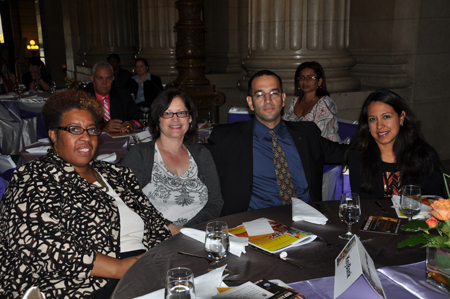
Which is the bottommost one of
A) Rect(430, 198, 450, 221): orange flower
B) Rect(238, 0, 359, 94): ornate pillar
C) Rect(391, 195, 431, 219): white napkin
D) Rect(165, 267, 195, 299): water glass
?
Rect(391, 195, 431, 219): white napkin

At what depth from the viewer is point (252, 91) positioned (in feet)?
9.22

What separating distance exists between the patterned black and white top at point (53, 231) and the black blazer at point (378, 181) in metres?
1.55

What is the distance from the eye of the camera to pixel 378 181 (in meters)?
2.62

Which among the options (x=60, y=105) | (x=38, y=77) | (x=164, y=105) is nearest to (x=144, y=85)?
(x=38, y=77)

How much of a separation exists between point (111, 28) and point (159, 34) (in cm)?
273

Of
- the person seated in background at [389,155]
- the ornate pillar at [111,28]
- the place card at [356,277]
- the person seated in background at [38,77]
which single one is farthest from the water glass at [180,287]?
Result: the ornate pillar at [111,28]

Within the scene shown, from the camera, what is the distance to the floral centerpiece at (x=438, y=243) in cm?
131

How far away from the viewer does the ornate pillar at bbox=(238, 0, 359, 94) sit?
5.37m

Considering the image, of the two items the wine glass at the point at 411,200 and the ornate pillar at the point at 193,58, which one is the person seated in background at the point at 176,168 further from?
the ornate pillar at the point at 193,58

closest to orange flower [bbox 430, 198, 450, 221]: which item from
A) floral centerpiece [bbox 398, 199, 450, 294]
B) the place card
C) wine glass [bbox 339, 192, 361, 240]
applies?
floral centerpiece [bbox 398, 199, 450, 294]

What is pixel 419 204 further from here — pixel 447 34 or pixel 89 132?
pixel 447 34

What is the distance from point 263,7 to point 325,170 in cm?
297

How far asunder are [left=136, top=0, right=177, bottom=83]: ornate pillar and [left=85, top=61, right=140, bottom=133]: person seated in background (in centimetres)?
393

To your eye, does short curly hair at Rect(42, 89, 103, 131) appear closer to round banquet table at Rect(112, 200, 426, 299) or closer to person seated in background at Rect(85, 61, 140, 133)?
round banquet table at Rect(112, 200, 426, 299)
